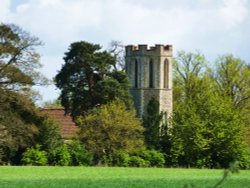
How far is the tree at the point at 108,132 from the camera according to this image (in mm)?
58250

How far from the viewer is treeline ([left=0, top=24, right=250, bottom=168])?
5612 cm

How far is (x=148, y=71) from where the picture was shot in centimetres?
8750

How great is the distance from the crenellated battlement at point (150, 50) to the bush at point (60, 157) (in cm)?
3226

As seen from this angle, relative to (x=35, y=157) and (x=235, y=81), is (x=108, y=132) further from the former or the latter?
(x=235, y=81)

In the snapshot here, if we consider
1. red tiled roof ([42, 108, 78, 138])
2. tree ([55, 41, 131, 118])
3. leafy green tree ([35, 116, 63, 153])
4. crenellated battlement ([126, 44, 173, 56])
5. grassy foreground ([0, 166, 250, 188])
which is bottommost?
grassy foreground ([0, 166, 250, 188])

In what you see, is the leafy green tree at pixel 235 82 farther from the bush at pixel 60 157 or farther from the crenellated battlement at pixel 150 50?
the bush at pixel 60 157

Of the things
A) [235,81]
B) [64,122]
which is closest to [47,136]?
[64,122]

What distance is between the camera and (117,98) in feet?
214

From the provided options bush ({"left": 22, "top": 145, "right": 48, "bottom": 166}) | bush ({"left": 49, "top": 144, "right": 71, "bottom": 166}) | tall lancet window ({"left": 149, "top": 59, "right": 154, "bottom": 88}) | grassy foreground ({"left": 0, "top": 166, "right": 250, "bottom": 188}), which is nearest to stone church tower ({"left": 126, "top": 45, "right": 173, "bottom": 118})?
tall lancet window ({"left": 149, "top": 59, "right": 154, "bottom": 88})

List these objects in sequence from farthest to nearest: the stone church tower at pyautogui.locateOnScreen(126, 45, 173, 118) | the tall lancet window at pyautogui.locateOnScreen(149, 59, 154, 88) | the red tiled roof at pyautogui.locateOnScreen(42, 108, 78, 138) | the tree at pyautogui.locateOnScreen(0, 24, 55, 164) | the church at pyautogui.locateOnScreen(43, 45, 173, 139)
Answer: the tall lancet window at pyautogui.locateOnScreen(149, 59, 154, 88)
the stone church tower at pyautogui.locateOnScreen(126, 45, 173, 118)
the church at pyautogui.locateOnScreen(43, 45, 173, 139)
the red tiled roof at pyautogui.locateOnScreen(42, 108, 78, 138)
the tree at pyautogui.locateOnScreen(0, 24, 55, 164)

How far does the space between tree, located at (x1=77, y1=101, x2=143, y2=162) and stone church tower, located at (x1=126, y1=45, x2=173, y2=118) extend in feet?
79.2

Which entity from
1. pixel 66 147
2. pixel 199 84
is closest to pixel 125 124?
pixel 66 147

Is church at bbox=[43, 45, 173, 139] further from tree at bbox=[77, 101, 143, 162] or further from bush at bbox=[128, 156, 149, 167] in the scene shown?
bush at bbox=[128, 156, 149, 167]

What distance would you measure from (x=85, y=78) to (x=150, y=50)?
20.3 m
